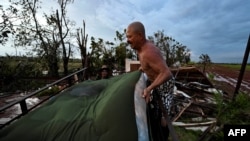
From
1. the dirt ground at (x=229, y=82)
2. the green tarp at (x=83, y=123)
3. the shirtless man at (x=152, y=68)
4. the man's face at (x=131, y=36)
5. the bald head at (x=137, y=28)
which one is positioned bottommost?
the dirt ground at (x=229, y=82)

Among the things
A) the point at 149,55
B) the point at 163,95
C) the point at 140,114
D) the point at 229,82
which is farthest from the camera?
the point at 229,82

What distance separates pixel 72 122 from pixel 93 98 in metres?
0.62

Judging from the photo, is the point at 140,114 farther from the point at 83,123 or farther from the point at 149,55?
the point at 149,55

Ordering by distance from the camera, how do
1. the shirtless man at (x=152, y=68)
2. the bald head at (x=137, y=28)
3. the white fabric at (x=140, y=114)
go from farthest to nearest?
the bald head at (x=137, y=28)
the shirtless man at (x=152, y=68)
the white fabric at (x=140, y=114)

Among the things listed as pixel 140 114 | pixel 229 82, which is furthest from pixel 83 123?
pixel 229 82

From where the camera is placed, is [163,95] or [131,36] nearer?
[131,36]

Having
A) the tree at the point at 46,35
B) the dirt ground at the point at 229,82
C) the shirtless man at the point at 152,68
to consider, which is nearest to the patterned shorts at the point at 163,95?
the shirtless man at the point at 152,68

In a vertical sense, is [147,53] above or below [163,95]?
above

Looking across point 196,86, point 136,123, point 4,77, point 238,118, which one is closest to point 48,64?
point 4,77

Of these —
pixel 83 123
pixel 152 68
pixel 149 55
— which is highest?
pixel 149 55

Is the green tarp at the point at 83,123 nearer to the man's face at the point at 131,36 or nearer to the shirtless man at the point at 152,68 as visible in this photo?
the shirtless man at the point at 152,68

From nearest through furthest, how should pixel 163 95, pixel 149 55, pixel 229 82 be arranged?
1. pixel 149 55
2. pixel 163 95
3. pixel 229 82

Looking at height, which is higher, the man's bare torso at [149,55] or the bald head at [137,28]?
the bald head at [137,28]

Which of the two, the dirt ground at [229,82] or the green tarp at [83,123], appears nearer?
the green tarp at [83,123]
